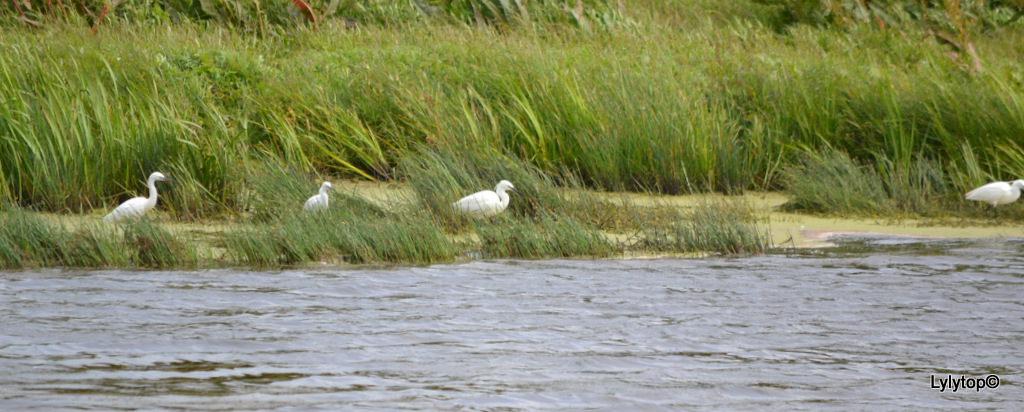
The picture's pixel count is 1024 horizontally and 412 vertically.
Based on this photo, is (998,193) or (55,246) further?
(998,193)

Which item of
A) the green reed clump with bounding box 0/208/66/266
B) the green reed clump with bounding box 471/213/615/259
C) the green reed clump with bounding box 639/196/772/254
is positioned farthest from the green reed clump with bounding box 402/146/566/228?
the green reed clump with bounding box 0/208/66/266

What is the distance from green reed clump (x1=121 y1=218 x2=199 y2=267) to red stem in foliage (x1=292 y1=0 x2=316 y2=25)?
27.5 feet

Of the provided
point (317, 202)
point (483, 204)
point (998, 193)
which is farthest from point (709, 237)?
point (317, 202)

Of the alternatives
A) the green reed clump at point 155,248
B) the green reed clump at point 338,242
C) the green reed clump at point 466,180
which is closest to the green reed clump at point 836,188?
the green reed clump at point 466,180

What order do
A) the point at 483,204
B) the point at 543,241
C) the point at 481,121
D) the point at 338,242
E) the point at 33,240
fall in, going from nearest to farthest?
1. the point at 33,240
2. the point at 338,242
3. the point at 543,241
4. the point at 483,204
5. the point at 481,121

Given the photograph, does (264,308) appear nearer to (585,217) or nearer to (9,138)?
(585,217)

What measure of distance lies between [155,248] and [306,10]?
895 cm

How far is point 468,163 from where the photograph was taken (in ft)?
32.3

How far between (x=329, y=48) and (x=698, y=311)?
28.4 ft

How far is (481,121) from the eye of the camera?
11016mm

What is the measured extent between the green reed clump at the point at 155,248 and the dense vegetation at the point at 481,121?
16.5 inches

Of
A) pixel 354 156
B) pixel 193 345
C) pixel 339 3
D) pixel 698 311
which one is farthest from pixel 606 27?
pixel 193 345

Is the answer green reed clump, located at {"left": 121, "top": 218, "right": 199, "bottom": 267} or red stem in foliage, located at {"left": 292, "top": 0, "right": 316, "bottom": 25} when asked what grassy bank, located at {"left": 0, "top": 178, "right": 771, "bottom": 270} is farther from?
red stem in foliage, located at {"left": 292, "top": 0, "right": 316, "bottom": 25}

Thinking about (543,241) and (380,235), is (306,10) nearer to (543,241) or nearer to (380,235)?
(380,235)
